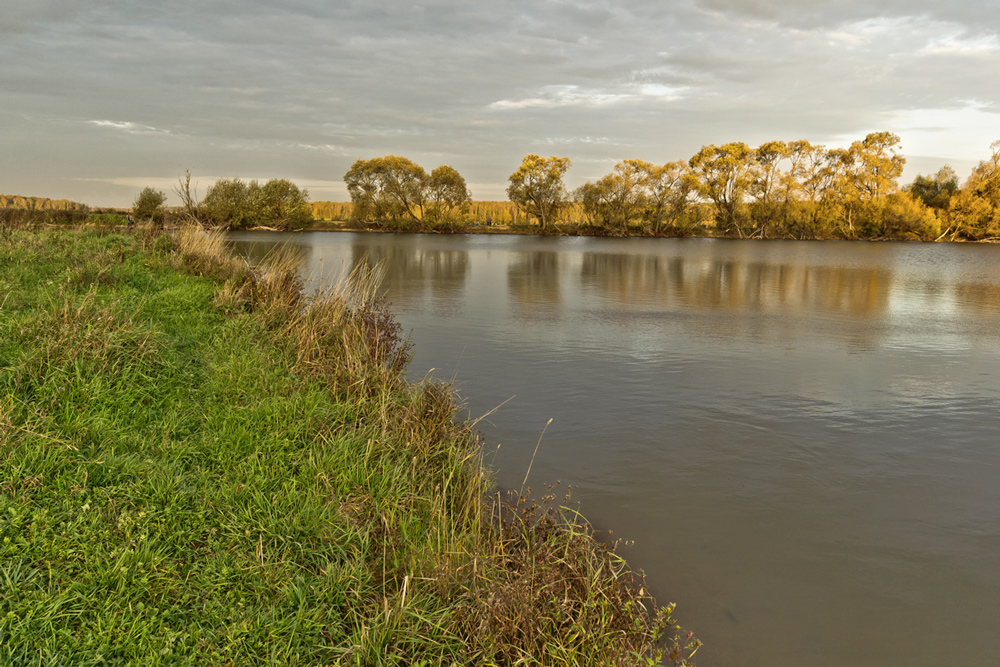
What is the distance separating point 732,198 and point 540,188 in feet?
79.1

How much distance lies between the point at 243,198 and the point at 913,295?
6860 cm

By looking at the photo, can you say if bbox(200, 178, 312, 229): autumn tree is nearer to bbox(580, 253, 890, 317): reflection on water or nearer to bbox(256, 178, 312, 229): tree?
bbox(256, 178, 312, 229): tree

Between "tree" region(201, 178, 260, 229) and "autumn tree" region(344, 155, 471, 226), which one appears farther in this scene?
"autumn tree" region(344, 155, 471, 226)

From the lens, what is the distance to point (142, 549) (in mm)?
3457

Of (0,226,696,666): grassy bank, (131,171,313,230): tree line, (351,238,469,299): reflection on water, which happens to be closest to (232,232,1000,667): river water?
(0,226,696,666): grassy bank

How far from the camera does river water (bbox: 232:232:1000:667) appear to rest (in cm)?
396

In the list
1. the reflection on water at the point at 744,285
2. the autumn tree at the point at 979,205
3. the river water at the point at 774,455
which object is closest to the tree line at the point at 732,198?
the autumn tree at the point at 979,205

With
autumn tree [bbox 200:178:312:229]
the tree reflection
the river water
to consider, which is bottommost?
the river water

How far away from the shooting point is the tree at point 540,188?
77.3 metres

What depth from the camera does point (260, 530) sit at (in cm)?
382

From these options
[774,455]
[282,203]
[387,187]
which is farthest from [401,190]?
[774,455]

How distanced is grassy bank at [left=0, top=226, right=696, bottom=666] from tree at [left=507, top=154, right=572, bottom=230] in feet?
243

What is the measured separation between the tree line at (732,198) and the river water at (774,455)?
63.7 metres

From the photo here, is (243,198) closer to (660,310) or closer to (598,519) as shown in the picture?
(660,310)
